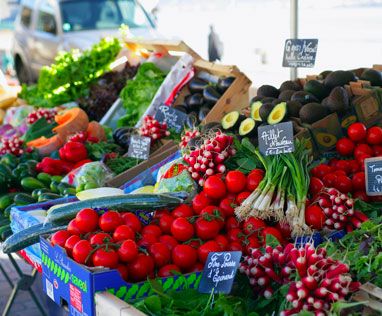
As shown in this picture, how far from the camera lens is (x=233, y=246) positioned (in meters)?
2.72

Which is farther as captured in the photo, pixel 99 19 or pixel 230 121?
pixel 99 19

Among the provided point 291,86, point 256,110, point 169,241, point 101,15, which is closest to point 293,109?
point 256,110

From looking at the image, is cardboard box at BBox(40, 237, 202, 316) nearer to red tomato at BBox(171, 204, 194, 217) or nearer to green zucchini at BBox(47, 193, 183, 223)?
green zucchini at BBox(47, 193, 183, 223)

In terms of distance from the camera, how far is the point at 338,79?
3.88 meters

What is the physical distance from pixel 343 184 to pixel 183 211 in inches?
32.0

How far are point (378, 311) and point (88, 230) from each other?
1249 millimetres

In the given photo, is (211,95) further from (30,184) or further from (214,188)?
(214,188)

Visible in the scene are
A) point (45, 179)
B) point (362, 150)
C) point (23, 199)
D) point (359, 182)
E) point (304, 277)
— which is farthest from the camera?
point (45, 179)

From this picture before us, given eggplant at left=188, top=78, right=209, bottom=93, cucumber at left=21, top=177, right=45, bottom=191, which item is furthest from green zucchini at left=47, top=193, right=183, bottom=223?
eggplant at left=188, top=78, right=209, bottom=93

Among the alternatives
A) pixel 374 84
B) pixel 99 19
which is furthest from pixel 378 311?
pixel 99 19

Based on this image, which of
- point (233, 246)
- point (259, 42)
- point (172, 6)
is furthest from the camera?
point (172, 6)

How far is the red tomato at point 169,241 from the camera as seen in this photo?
8.91 feet

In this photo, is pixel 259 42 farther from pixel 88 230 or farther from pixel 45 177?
pixel 88 230

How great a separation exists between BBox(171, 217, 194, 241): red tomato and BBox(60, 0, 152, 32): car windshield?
7.84 meters
